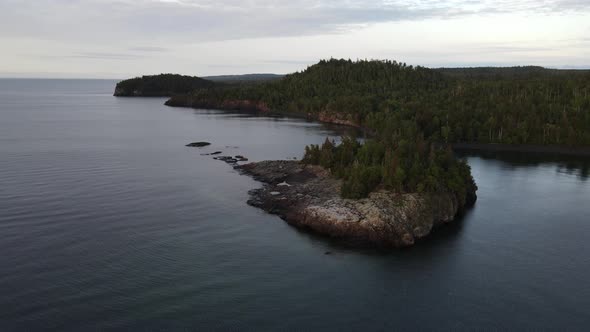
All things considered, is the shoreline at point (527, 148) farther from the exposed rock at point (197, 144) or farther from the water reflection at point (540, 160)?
the exposed rock at point (197, 144)

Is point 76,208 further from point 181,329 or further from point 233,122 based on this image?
point 233,122

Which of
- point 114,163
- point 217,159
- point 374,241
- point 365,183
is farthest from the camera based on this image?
point 217,159

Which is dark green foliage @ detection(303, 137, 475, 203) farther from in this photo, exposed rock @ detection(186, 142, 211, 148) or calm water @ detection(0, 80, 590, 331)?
exposed rock @ detection(186, 142, 211, 148)

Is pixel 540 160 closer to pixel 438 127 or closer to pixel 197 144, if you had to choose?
pixel 438 127

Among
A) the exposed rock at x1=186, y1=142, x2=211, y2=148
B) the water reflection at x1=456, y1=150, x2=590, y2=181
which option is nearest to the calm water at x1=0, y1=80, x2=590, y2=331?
the water reflection at x1=456, y1=150, x2=590, y2=181

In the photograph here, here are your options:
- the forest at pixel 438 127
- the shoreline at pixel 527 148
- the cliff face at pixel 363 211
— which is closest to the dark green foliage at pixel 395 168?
the forest at pixel 438 127

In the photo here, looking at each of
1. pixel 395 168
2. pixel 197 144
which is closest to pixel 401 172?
pixel 395 168

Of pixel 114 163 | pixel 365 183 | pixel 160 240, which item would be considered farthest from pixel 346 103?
pixel 160 240
